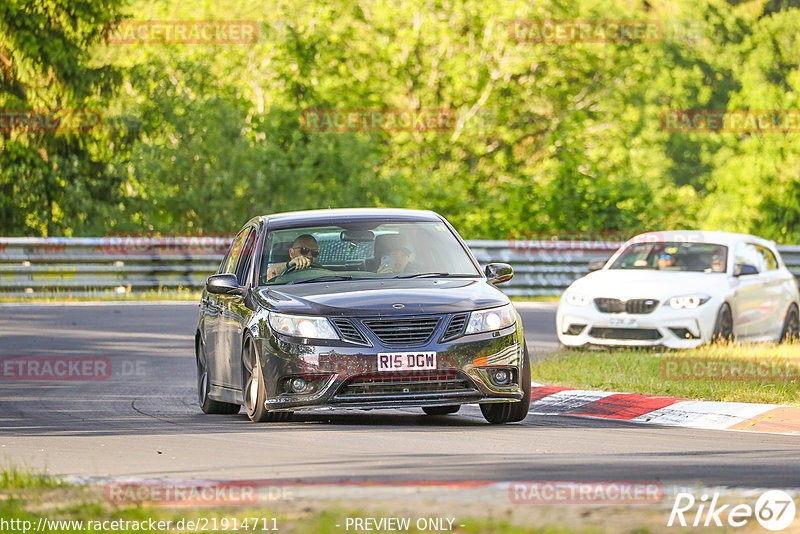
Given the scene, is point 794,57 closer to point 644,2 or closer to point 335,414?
point 644,2

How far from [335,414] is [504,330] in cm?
203

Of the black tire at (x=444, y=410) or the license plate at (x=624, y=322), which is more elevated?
the black tire at (x=444, y=410)

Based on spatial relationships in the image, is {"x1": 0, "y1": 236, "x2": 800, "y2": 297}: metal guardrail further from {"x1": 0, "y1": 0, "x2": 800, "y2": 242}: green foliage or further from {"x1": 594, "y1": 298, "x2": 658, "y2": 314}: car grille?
{"x1": 594, "y1": 298, "x2": 658, "y2": 314}: car grille

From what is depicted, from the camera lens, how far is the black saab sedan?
1098cm

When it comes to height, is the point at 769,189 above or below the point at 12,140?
below

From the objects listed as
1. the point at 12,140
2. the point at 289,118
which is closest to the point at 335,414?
the point at 12,140

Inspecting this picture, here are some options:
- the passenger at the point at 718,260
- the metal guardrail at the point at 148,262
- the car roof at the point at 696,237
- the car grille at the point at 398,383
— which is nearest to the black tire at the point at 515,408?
the car grille at the point at 398,383

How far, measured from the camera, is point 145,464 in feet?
29.5

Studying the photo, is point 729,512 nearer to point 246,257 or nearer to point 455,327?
point 455,327

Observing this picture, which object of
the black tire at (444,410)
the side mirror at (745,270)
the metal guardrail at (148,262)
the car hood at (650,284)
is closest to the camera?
the black tire at (444,410)

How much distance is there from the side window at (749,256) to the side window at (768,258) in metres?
0.08

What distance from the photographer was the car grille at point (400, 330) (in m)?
11.0

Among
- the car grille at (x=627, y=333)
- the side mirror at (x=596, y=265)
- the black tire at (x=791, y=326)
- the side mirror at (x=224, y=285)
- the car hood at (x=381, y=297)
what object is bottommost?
the black tire at (x=791, y=326)

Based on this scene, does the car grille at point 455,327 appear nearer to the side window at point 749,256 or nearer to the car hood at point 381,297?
the car hood at point 381,297
